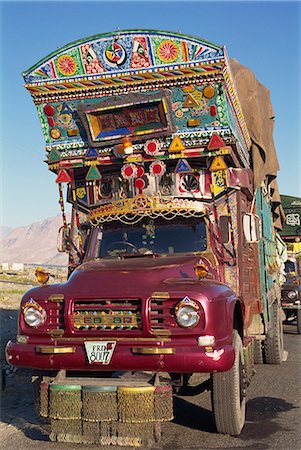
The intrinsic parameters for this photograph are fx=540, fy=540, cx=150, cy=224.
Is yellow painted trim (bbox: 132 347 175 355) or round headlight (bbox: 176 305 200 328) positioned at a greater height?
round headlight (bbox: 176 305 200 328)

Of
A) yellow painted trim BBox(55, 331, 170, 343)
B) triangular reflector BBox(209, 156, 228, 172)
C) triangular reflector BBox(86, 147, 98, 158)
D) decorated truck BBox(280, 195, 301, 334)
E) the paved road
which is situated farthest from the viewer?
decorated truck BBox(280, 195, 301, 334)

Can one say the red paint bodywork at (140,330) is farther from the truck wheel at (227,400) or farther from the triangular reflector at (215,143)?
the triangular reflector at (215,143)

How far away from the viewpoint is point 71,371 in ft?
17.3

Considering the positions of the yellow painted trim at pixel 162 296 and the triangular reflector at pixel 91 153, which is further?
the triangular reflector at pixel 91 153

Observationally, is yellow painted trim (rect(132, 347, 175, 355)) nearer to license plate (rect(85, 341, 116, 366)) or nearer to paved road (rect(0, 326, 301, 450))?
license plate (rect(85, 341, 116, 366))

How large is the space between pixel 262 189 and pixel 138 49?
3.79m

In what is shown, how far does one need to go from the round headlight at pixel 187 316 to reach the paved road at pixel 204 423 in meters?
1.23

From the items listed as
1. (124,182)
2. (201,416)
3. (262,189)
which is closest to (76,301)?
(201,416)

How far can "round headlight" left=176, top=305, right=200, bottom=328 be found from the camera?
4.76 meters

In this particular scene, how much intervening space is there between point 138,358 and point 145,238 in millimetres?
2223

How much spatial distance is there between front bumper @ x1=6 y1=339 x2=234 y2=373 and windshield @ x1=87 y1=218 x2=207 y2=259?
1.78 meters

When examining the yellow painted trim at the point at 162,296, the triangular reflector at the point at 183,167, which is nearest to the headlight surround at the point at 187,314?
the yellow painted trim at the point at 162,296

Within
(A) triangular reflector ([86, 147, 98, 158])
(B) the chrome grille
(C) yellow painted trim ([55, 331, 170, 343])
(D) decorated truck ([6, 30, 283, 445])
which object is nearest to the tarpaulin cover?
(D) decorated truck ([6, 30, 283, 445])

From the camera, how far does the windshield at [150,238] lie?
654cm
